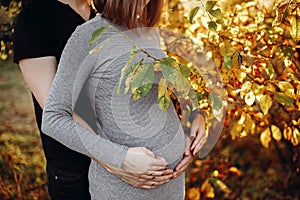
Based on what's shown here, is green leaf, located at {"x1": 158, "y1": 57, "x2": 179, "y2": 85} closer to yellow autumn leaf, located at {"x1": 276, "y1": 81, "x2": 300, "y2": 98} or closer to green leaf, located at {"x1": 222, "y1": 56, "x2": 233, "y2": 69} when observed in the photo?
green leaf, located at {"x1": 222, "y1": 56, "x2": 233, "y2": 69}

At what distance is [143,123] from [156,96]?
8cm

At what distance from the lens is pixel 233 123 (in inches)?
124

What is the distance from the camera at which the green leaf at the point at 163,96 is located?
132 centimetres

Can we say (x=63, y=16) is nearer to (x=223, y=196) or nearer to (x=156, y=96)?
(x=156, y=96)

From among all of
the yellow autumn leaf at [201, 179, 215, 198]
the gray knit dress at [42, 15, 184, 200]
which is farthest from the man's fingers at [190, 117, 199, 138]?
the yellow autumn leaf at [201, 179, 215, 198]

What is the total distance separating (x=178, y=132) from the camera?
1481 millimetres

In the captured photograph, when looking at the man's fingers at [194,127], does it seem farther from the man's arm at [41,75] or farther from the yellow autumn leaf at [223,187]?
the yellow autumn leaf at [223,187]

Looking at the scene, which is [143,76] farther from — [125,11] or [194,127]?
[194,127]

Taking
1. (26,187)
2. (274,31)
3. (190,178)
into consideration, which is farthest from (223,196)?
(274,31)

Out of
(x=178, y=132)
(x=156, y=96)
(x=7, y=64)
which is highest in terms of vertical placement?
(x=156, y=96)

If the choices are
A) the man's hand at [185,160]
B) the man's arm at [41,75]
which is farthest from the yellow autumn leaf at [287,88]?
the man's arm at [41,75]

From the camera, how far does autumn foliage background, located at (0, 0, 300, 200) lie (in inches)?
83.1

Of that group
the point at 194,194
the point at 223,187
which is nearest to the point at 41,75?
the point at 194,194

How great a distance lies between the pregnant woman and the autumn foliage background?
1.67 ft
